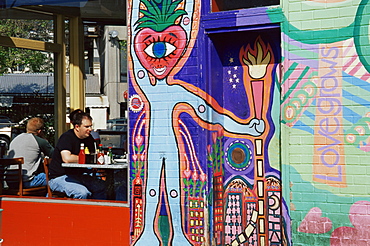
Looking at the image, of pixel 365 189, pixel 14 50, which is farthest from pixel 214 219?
pixel 14 50

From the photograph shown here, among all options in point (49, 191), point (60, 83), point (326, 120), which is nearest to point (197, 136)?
point (326, 120)

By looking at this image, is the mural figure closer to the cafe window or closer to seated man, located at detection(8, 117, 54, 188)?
the cafe window

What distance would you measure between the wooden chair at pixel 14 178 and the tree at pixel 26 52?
5.68ft

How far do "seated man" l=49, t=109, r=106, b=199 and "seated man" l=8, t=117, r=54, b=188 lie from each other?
1.60 ft

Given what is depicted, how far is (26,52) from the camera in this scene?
30.6 ft

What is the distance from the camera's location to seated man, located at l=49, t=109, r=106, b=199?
7602 mm

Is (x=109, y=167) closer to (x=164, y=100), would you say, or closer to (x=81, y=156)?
(x=81, y=156)

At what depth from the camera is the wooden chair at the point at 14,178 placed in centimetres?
811

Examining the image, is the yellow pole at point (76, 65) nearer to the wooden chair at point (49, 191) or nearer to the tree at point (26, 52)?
the tree at point (26, 52)

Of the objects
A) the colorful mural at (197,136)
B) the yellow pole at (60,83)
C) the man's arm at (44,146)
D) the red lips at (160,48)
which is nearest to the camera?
the colorful mural at (197,136)

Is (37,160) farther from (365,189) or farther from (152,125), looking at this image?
(365,189)

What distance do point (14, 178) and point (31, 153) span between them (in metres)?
0.46

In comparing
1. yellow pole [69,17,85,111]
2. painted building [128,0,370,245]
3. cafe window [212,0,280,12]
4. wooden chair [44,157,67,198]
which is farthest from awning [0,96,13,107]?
cafe window [212,0,280,12]

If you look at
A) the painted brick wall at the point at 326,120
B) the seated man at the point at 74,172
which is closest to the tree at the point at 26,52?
the seated man at the point at 74,172
